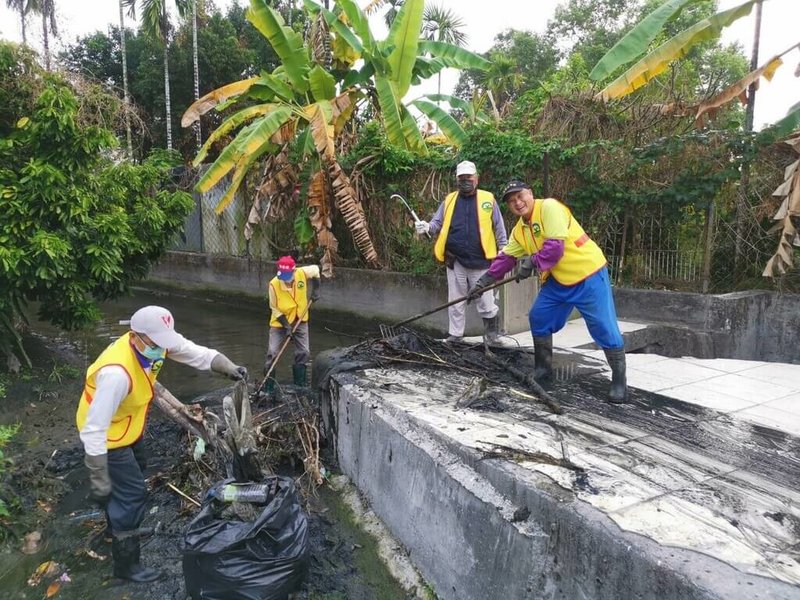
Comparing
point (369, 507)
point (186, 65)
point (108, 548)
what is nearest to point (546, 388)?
point (369, 507)

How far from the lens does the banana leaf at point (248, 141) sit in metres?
8.15

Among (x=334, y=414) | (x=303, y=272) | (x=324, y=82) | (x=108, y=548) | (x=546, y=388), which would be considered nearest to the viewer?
(x=108, y=548)

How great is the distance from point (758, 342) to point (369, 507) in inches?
212

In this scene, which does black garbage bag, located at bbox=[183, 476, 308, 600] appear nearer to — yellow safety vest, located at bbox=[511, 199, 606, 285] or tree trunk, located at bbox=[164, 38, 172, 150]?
yellow safety vest, located at bbox=[511, 199, 606, 285]

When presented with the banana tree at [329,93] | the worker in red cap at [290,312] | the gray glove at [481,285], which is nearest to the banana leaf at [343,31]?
the banana tree at [329,93]

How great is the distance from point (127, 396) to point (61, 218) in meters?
3.32

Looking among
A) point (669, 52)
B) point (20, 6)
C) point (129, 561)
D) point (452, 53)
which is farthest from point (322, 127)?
point (20, 6)

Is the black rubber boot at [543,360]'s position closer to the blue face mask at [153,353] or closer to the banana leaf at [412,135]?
the blue face mask at [153,353]

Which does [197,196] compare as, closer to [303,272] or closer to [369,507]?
[303,272]

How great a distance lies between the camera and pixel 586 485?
2.47 meters

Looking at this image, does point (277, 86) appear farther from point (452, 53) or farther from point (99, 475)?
point (99, 475)

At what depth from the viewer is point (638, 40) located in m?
5.62

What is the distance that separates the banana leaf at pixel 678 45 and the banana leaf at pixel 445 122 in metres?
3.22

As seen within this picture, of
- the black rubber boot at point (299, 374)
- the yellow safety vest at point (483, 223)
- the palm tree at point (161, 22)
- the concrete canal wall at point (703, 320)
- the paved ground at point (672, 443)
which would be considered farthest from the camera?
the palm tree at point (161, 22)
